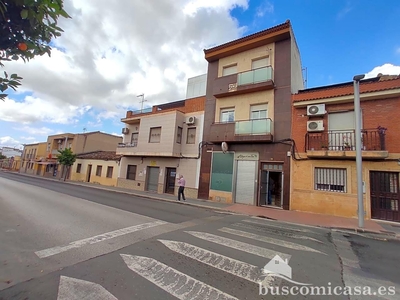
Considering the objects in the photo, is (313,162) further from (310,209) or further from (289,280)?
(289,280)

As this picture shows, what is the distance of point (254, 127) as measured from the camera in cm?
1312

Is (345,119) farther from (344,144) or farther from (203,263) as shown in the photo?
(203,263)

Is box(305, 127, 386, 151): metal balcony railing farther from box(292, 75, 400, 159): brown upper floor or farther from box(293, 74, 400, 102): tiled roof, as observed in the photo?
box(293, 74, 400, 102): tiled roof

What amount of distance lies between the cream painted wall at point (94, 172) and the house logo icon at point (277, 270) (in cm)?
2022

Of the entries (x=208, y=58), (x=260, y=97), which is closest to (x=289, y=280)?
(x=260, y=97)

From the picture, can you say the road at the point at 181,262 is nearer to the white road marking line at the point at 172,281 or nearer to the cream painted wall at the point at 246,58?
the white road marking line at the point at 172,281

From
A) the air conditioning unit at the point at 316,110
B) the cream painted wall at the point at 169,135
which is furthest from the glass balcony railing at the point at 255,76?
the cream painted wall at the point at 169,135

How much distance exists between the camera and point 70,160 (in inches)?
1045

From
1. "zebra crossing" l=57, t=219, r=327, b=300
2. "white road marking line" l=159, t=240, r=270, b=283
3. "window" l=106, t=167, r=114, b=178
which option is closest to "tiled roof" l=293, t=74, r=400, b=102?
"zebra crossing" l=57, t=219, r=327, b=300

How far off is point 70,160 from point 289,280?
29.7 meters

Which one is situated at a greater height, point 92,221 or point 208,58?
point 208,58

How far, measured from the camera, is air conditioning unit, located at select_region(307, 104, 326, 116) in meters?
11.3

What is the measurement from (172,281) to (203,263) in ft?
2.84

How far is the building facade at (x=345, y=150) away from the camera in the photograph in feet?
31.8
